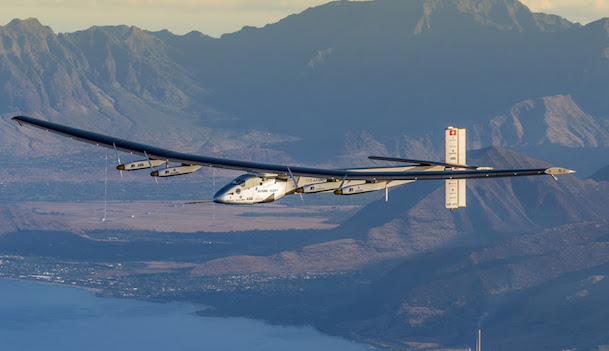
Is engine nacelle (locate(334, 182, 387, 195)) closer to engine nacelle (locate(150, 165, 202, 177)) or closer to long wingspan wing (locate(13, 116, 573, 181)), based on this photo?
long wingspan wing (locate(13, 116, 573, 181))

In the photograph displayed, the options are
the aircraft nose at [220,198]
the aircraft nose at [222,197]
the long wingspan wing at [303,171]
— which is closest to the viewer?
the aircraft nose at [220,198]

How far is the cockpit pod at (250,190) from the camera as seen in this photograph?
124m

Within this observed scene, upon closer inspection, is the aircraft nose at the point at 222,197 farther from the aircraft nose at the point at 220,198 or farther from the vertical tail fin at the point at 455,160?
the vertical tail fin at the point at 455,160

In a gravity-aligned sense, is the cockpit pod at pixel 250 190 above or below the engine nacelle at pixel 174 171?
below

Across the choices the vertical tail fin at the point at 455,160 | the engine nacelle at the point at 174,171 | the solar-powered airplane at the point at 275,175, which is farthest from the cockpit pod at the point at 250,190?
the vertical tail fin at the point at 455,160

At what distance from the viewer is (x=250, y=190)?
126 m

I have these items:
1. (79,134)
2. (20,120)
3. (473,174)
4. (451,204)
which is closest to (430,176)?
(473,174)

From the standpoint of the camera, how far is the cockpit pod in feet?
406

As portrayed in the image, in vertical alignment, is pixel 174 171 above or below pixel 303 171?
below

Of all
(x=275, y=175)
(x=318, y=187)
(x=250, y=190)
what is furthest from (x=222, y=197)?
(x=318, y=187)

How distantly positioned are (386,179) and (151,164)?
83.1 ft

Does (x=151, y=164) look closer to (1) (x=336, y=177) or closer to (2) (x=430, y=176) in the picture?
(1) (x=336, y=177)

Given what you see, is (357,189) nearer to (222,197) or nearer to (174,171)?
(222,197)

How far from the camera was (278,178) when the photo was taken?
128m
